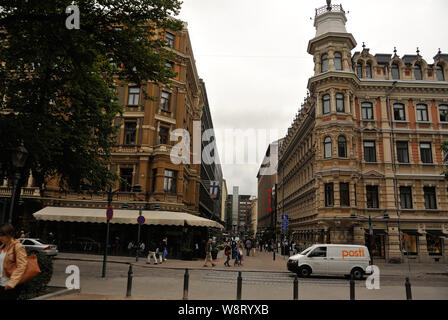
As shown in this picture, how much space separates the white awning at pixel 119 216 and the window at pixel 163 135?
690cm

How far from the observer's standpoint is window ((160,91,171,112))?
31183mm

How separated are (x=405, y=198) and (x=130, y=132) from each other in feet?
88.0

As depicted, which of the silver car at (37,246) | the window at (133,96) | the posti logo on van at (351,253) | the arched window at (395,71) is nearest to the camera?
the posti logo on van at (351,253)

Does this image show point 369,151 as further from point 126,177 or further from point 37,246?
point 37,246

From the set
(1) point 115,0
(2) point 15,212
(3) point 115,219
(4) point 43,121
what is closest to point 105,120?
(4) point 43,121

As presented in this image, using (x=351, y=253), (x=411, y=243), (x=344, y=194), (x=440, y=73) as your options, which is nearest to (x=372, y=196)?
(x=344, y=194)

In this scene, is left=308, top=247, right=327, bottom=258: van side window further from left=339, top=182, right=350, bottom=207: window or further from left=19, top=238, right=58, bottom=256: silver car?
left=19, top=238, right=58, bottom=256: silver car

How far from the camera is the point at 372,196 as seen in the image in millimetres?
30906

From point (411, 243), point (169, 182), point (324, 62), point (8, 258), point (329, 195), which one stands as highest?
point (324, 62)

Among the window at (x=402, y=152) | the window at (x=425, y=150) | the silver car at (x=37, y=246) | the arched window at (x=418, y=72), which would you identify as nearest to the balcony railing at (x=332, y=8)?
the arched window at (x=418, y=72)

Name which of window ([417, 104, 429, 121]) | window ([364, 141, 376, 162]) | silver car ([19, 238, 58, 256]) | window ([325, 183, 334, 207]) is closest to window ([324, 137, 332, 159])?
window ([325, 183, 334, 207])

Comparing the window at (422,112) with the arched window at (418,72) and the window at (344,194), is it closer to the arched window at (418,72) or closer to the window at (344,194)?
the arched window at (418,72)

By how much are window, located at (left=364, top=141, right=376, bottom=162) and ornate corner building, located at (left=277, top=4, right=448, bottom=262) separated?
98 mm

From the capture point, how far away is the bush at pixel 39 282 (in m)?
8.12
